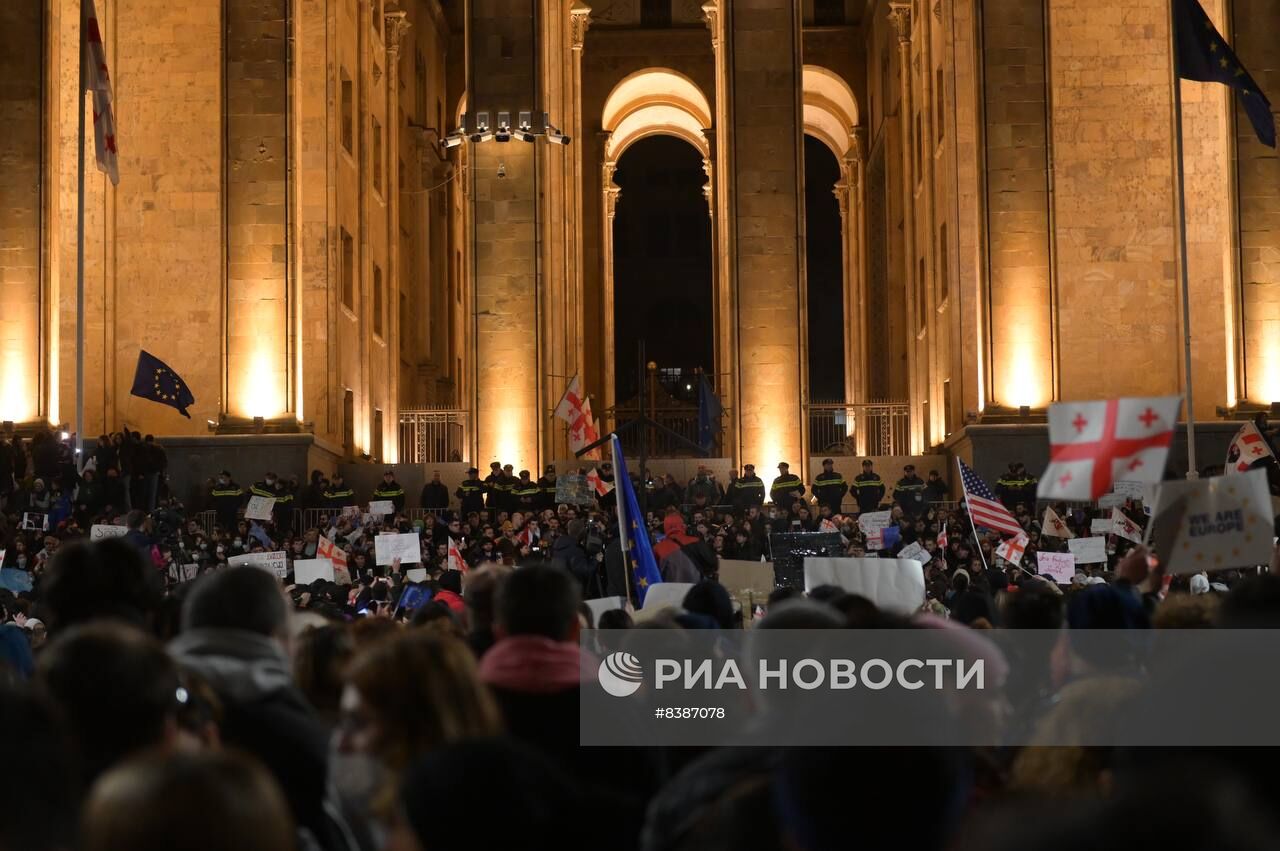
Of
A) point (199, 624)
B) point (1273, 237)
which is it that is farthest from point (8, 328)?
point (199, 624)

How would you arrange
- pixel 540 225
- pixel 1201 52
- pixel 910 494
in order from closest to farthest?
1. pixel 1201 52
2. pixel 910 494
3. pixel 540 225

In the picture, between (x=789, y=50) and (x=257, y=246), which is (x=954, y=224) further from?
(x=257, y=246)

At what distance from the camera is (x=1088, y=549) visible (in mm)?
20969

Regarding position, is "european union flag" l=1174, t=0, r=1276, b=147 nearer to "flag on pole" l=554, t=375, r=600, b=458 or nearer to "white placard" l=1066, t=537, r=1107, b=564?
"white placard" l=1066, t=537, r=1107, b=564

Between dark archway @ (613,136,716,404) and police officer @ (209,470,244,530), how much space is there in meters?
36.7

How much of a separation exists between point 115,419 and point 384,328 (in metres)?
9.14

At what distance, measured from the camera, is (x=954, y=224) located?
38625mm

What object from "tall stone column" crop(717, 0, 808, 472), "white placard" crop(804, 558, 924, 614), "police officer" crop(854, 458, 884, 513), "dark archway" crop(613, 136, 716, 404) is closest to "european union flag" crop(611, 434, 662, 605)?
"white placard" crop(804, 558, 924, 614)

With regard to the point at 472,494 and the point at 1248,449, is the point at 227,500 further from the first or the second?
the point at 1248,449

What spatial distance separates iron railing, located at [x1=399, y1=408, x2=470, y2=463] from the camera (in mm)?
42438

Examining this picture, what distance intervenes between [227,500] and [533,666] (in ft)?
90.1

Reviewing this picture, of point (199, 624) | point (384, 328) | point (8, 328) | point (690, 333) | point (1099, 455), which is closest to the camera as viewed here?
point (199, 624)

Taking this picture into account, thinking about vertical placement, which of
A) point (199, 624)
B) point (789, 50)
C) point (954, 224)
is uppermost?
point (789, 50)

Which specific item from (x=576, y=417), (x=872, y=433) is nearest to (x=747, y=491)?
(x=576, y=417)
